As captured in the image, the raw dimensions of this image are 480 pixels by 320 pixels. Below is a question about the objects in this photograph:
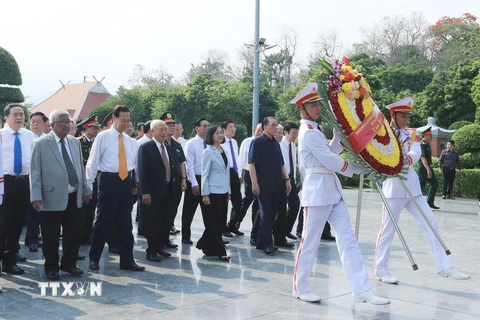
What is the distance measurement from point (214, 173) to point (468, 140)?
49.5 ft

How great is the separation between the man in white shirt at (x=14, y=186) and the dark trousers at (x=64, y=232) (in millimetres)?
465

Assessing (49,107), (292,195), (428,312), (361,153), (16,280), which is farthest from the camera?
(49,107)

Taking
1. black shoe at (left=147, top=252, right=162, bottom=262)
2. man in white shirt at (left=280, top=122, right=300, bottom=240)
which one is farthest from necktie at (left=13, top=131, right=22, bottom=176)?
man in white shirt at (left=280, top=122, right=300, bottom=240)

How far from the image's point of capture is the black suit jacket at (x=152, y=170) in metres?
7.41

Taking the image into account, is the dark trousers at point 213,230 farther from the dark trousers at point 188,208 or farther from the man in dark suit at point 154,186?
the dark trousers at point 188,208

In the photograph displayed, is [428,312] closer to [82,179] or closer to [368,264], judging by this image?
[368,264]

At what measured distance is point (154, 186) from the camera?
292 inches

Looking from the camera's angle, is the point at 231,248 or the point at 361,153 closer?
the point at 361,153

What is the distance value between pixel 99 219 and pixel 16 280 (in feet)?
3.58

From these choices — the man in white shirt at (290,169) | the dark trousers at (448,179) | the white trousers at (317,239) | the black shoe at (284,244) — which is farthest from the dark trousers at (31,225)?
the dark trousers at (448,179)

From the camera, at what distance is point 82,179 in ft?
21.6

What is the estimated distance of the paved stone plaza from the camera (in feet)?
16.9

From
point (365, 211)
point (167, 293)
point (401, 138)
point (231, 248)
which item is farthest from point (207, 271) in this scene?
point (365, 211)

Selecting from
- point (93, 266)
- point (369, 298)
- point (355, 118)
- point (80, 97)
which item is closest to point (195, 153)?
point (93, 266)
